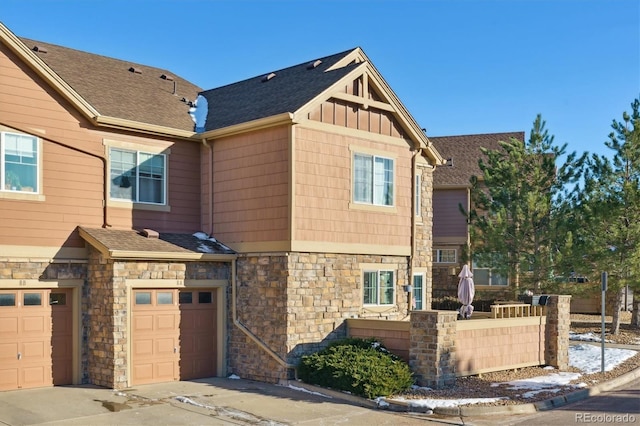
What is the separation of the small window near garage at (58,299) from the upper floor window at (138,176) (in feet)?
8.57

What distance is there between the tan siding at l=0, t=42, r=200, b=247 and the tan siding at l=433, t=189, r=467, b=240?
61.9 ft

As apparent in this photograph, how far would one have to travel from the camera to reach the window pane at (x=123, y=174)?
17672mm

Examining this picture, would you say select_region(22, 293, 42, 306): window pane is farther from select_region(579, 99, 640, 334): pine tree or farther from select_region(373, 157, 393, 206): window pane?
select_region(579, 99, 640, 334): pine tree

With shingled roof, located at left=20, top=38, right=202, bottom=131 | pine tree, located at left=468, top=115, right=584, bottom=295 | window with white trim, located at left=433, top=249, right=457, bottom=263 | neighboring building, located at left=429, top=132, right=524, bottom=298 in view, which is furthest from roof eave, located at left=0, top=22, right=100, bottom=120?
window with white trim, located at left=433, top=249, right=457, bottom=263

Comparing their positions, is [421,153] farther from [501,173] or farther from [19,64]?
[19,64]

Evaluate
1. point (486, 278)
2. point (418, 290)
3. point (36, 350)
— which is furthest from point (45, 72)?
point (486, 278)

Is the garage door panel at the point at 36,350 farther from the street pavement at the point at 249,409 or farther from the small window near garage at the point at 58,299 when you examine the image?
the small window near garage at the point at 58,299

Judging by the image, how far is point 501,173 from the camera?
90.9 ft

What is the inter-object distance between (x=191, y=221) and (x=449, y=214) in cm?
1787

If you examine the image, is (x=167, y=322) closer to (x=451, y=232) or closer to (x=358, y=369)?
(x=358, y=369)

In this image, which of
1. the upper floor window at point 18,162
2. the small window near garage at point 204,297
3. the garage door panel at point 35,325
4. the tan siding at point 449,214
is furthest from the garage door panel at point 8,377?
the tan siding at point 449,214

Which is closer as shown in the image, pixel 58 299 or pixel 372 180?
pixel 58 299

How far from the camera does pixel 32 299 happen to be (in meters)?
16.0

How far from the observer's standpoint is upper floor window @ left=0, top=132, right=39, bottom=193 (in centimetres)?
1579
